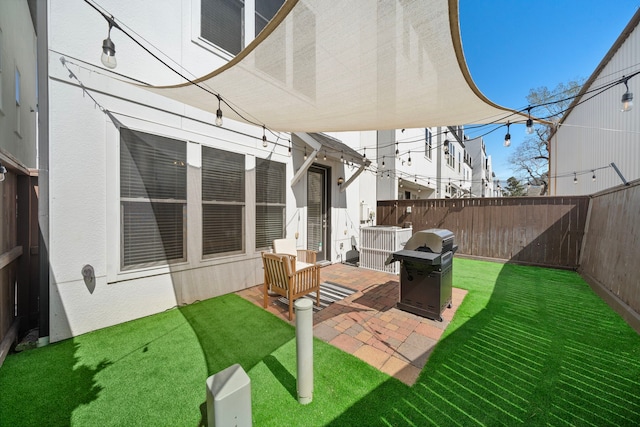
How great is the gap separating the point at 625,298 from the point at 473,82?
437cm

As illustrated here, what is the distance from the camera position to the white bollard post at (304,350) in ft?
6.37

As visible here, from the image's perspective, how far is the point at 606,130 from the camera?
21.1 feet

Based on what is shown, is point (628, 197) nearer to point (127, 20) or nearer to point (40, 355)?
point (127, 20)

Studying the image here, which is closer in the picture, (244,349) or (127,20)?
(244,349)

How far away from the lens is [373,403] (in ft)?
6.53

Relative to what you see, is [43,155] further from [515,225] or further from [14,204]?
[515,225]

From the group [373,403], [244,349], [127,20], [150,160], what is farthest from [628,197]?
[127,20]

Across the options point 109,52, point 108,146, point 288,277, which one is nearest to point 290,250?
point 288,277

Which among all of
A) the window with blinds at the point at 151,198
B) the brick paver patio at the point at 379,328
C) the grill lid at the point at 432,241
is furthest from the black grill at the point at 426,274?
the window with blinds at the point at 151,198

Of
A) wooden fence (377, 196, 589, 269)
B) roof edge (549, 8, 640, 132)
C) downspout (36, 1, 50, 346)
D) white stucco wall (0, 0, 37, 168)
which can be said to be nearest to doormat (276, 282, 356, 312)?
downspout (36, 1, 50, 346)

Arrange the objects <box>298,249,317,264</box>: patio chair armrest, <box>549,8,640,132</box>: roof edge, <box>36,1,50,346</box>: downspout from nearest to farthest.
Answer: <box>36,1,50,346</box>: downspout
<box>298,249,317,264</box>: patio chair armrest
<box>549,8,640,132</box>: roof edge

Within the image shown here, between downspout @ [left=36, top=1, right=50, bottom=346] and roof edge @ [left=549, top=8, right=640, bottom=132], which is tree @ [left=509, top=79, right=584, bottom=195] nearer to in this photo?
roof edge @ [left=549, top=8, right=640, bottom=132]

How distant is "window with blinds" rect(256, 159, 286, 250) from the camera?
507 cm

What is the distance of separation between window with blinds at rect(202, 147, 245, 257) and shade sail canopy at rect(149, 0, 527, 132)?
0.88m
